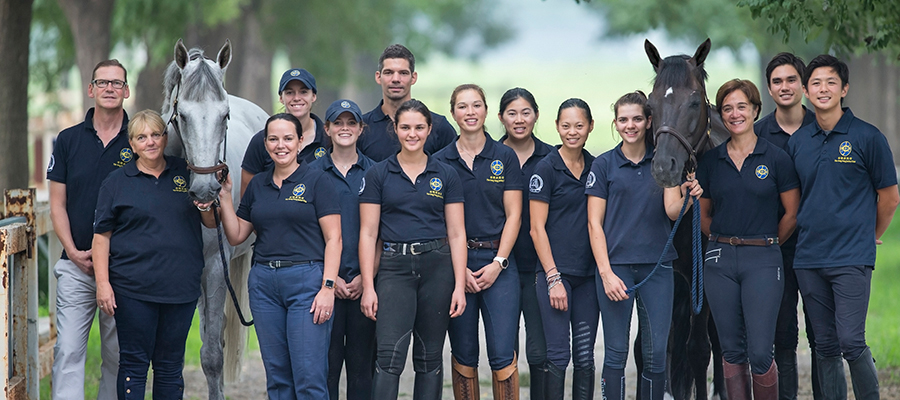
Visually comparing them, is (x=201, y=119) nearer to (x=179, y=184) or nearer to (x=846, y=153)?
(x=179, y=184)

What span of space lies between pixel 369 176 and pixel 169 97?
1.31m

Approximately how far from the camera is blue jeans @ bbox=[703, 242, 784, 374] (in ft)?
15.0

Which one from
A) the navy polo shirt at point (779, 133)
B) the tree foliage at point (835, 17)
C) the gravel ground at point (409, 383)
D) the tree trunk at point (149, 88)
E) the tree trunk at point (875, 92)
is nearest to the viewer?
the navy polo shirt at point (779, 133)

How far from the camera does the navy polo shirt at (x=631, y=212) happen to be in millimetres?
4672

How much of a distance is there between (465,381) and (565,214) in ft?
3.37

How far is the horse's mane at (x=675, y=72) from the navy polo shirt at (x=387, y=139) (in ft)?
4.04

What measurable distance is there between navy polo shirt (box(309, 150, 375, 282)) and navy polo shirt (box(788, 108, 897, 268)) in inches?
89.9

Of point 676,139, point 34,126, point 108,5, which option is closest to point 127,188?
point 676,139

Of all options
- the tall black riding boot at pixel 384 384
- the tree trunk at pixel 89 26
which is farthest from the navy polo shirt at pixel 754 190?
the tree trunk at pixel 89 26

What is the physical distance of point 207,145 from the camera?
458cm

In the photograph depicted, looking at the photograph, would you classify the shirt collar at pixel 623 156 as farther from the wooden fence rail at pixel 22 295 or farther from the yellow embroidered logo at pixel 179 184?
the wooden fence rail at pixel 22 295

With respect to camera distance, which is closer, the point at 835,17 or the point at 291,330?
the point at 291,330

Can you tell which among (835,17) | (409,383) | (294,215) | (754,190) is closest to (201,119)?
(294,215)

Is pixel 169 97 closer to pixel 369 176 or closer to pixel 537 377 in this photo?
pixel 369 176
